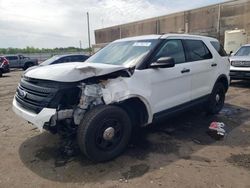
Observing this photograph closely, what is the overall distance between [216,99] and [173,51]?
207 centimetres

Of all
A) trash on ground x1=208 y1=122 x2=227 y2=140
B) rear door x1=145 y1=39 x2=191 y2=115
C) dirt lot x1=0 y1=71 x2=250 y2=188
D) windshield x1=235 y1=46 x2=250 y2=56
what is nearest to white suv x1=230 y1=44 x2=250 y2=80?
windshield x1=235 y1=46 x2=250 y2=56

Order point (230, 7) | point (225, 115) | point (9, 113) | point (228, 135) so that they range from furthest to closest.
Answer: point (230, 7)
point (9, 113)
point (225, 115)
point (228, 135)

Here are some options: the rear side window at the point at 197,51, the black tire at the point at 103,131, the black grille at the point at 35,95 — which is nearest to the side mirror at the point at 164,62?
the black tire at the point at 103,131

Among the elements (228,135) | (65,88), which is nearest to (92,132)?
(65,88)

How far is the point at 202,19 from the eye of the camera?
32.4 m

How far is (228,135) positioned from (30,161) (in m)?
3.44

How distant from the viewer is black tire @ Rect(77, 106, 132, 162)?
133 inches

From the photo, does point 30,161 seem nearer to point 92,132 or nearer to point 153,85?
point 92,132

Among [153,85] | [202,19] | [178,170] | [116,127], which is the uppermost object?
[202,19]

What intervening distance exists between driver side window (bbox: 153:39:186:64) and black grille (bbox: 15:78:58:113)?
5.83 feet

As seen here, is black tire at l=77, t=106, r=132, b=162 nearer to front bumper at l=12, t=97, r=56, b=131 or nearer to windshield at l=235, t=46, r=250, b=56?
front bumper at l=12, t=97, r=56, b=131

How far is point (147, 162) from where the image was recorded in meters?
3.65

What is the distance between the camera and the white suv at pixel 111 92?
341cm

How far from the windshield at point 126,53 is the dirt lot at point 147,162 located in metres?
1.40
